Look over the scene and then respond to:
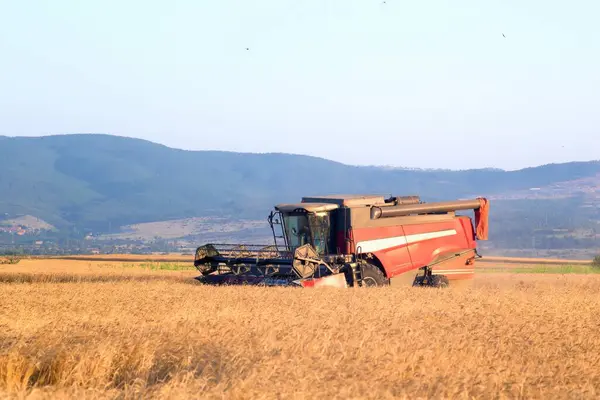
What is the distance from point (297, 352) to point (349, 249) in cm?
1709

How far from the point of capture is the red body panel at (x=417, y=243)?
25.3 m

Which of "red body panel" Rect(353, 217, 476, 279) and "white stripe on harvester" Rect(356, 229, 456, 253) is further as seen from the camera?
"red body panel" Rect(353, 217, 476, 279)

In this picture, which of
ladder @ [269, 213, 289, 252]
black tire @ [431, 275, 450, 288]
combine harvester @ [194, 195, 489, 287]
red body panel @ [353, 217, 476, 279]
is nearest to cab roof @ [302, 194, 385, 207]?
combine harvester @ [194, 195, 489, 287]

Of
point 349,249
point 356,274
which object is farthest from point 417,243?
point 356,274

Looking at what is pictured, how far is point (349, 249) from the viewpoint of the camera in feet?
82.1

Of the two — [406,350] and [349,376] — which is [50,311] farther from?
[349,376]

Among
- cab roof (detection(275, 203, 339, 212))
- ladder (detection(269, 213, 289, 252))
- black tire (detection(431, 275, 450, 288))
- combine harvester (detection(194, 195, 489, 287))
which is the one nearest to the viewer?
combine harvester (detection(194, 195, 489, 287))

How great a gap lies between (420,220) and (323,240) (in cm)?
298

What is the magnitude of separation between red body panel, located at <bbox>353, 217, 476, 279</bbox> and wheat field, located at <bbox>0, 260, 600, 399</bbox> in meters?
11.2

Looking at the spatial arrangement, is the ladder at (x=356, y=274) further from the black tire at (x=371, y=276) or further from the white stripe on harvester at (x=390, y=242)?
the white stripe on harvester at (x=390, y=242)

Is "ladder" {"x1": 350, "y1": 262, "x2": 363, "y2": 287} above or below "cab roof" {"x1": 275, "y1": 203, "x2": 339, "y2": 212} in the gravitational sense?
below

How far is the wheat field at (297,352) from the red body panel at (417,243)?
1122 cm

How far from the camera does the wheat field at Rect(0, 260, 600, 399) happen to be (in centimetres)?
640

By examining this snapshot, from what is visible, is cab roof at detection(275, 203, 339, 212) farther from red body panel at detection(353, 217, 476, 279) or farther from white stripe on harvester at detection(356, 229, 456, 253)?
white stripe on harvester at detection(356, 229, 456, 253)
